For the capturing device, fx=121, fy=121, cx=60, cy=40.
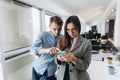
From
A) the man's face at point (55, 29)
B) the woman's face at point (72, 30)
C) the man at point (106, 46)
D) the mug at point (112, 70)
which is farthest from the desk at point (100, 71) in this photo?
the woman's face at point (72, 30)

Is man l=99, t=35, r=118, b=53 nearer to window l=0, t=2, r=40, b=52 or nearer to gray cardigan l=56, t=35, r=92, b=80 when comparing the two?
window l=0, t=2, r=40, b=52

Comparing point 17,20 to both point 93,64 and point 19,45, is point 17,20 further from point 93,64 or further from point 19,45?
point 93,64

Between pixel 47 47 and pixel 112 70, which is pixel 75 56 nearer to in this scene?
pixel 47 47

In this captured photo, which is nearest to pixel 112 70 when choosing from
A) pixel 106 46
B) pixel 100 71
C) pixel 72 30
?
pixel 100 71

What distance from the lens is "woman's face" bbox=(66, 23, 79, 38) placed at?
1.04 m

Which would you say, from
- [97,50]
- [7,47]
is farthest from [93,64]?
[7,47]

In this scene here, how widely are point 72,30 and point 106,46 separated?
5.41ft

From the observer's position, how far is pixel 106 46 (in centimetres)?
246

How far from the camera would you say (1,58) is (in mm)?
1505

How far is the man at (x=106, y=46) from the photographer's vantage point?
7.95ft

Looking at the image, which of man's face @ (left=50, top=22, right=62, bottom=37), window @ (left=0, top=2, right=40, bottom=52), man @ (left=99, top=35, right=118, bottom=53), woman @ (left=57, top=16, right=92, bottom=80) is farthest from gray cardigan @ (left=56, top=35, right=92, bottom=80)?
man @ (left=99, top=35, right=118, bottom=53)

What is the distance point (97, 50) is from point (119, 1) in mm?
1066

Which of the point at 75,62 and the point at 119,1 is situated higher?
the point at 119,1

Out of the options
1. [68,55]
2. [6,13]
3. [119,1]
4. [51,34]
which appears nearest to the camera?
[68,55]
